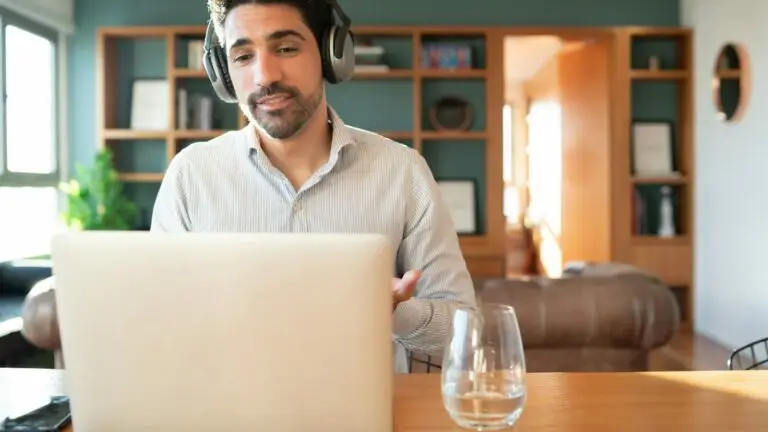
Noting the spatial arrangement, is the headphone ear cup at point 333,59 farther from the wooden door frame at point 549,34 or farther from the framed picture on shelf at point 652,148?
the framed picture on shelf at point 652,148

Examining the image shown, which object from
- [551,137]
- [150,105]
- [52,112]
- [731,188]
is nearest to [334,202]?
[731,188]

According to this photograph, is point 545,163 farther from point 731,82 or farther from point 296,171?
point 296,171

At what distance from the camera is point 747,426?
0.97m

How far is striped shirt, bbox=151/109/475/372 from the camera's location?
1527 millimetres

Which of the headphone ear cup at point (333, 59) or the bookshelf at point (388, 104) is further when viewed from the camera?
the bookshelf at point (388, 104)

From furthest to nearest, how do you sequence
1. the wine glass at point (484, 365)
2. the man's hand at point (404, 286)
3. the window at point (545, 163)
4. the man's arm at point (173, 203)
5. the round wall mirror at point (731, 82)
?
the window at point (545, 163) → the round wall mirror at point (731, 82) → the man's arm at point (173, 203) → the man's hand at point (404, 286) → the wine glass at point (484, 365)

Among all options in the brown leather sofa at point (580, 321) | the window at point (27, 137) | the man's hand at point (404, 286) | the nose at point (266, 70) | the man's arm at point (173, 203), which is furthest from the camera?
the window at point (27, 137)

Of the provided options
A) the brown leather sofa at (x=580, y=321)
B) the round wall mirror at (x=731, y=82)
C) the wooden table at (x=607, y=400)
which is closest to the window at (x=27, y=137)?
the brown leather sofa at (x=580, y=321)

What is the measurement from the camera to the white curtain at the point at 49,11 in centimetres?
478

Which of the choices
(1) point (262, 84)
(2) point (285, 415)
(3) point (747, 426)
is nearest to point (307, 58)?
(1) point (262, 84)

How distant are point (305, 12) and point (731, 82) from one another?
399 cm

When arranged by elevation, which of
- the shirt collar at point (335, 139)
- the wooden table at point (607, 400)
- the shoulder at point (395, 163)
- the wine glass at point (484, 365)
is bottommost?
the wooden table at point (607, 400)

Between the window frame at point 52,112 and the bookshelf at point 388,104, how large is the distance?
30 cm

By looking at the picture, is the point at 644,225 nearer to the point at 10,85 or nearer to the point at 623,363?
the point at 623,363
